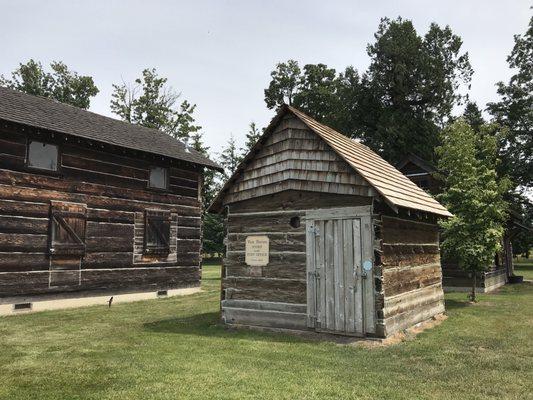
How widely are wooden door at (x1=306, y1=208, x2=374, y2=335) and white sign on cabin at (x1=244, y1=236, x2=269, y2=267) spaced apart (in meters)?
1.27

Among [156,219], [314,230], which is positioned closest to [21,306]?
[156,219]

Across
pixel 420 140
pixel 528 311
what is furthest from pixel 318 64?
pixel 528 311

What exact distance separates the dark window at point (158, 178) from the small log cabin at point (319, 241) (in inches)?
297

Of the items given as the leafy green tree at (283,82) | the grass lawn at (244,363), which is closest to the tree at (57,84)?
the leafy green tree at (283,82)

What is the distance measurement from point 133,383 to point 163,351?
205 centimetres

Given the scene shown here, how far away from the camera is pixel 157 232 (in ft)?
61.3

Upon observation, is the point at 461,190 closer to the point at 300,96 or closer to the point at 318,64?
the point at 300,96

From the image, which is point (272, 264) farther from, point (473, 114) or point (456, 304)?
point (473, 114)

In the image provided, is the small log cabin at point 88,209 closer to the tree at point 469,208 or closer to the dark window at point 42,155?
the dark window at point 42,155

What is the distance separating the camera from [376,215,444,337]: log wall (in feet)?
30.8

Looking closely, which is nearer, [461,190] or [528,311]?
[528,311]

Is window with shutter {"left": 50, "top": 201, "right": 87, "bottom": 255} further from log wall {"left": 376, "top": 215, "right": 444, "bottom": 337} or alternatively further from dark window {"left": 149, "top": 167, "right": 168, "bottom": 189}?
log wall {"left": 376, "top": 215, "right": 444, "bottom": 337}

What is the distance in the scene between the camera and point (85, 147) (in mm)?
16312

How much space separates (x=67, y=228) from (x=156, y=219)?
4.05m
